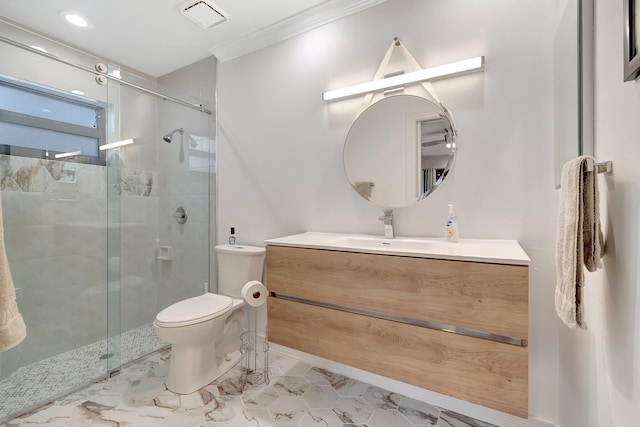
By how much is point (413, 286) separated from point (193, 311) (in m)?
1.27

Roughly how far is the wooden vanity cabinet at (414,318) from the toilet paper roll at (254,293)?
0.58 ft

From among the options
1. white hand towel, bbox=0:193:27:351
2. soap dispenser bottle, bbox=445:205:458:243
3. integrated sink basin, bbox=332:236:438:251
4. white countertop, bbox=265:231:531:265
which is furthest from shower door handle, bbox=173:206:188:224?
soap dispenser bottle, bbox=445:205:458:243

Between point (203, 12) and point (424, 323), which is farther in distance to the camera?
point (203, 12)

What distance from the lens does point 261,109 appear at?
7.27 feet

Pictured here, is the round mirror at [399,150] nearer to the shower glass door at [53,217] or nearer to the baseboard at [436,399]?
the baseboard at [436,399]

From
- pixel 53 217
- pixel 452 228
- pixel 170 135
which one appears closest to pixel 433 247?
Answer: pixel 452 228

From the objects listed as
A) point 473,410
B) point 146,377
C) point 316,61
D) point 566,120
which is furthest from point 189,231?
point 566,120

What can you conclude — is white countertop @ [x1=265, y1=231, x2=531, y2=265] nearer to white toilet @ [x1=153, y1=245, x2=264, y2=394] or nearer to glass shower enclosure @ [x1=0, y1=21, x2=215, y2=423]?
white toilet @ [x1=153, y1=245, x2=264, y2=394]

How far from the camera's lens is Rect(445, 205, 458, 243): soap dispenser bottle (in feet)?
4.77

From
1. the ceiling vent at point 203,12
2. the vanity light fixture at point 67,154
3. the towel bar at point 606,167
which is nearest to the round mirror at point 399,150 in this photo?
the towel bar at point 606,167

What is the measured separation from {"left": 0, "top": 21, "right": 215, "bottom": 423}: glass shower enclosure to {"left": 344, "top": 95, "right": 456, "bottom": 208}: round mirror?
1397 millimetres

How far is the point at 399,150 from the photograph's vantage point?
5.52 ft

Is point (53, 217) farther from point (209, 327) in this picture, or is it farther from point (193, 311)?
point (209, 327)

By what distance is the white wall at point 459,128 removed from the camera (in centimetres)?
135
